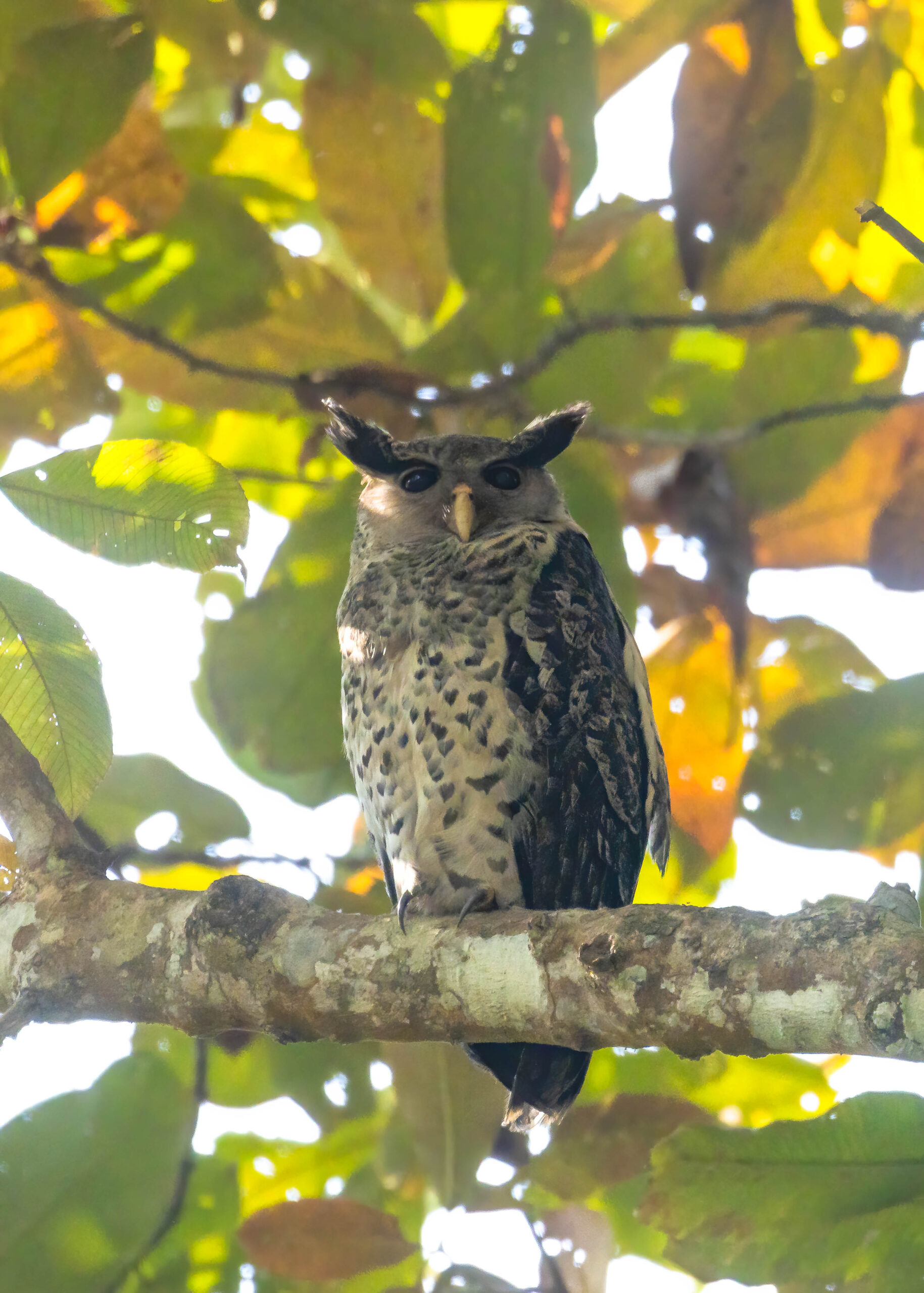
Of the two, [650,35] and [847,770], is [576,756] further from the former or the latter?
[650,35]

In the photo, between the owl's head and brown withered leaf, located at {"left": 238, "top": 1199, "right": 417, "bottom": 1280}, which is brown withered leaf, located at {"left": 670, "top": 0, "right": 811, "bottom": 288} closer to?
the owl's head

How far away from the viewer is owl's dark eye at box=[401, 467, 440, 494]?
10.3 feet

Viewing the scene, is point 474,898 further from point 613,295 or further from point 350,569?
point 613,295

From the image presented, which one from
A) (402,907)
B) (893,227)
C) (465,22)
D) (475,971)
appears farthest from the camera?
(465,22)

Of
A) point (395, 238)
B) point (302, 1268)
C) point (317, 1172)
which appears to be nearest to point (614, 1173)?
point (302, 1268)

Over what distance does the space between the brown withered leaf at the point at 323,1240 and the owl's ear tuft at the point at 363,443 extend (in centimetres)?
182

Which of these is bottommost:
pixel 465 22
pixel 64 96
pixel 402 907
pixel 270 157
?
pixel 402 907

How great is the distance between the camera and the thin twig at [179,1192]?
254cm

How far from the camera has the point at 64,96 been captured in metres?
2.61

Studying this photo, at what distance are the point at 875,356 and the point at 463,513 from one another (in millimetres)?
1335

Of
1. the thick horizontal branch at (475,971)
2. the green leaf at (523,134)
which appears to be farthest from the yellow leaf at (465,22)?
the thick horizontal branch at (475,971)

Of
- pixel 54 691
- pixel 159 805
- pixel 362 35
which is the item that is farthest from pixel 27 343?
pixel 54 691

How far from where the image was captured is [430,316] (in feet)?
10.5

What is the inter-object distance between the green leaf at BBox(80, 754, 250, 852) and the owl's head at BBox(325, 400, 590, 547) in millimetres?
799
